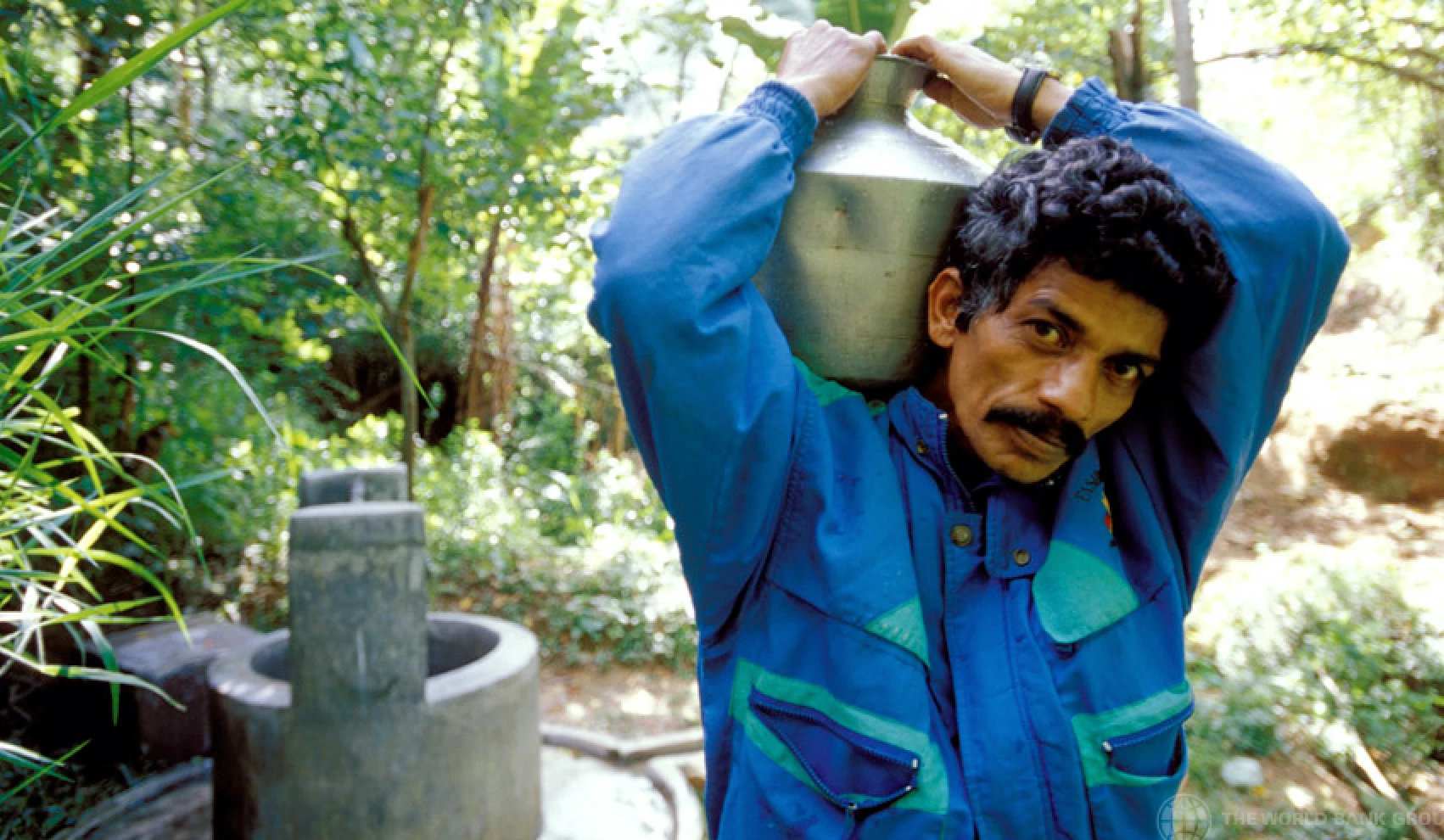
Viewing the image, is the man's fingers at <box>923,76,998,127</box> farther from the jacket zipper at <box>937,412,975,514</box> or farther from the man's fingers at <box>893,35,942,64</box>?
the jacket zipper at <box>937,412,975,514</box>

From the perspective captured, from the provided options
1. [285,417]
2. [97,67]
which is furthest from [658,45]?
Answer: [285,417]

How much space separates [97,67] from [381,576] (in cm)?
266

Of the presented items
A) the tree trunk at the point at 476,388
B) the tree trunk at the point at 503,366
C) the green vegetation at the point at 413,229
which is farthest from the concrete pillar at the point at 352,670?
the tree trunk at the point at 503,366

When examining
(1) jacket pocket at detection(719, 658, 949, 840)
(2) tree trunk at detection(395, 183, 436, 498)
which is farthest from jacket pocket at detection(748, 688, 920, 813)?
(2) tree trunk at detection(395, 183, 436, 498)

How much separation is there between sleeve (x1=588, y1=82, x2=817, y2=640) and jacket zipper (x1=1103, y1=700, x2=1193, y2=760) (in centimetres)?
44

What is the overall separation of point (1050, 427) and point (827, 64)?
0.56 meters

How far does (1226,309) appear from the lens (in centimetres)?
107

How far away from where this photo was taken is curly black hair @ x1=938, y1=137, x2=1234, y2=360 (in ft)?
3.19

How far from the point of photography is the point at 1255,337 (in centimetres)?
109

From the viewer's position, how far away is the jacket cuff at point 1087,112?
3.85 ft

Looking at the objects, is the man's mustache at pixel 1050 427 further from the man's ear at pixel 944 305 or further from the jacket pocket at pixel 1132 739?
the jacket pocket at pixel 1132 739

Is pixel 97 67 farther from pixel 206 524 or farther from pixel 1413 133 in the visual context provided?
pixel 1413 133

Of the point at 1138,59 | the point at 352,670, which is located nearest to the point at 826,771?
the point at 352,670

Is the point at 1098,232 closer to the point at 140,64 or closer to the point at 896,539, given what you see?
the point at 896,539
